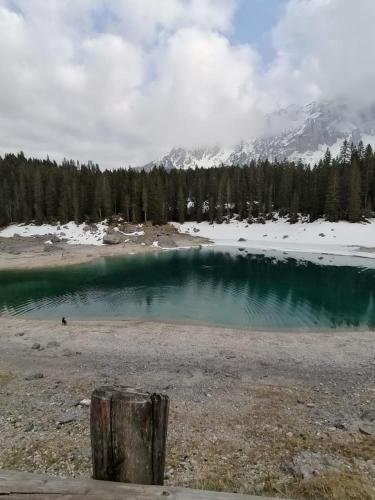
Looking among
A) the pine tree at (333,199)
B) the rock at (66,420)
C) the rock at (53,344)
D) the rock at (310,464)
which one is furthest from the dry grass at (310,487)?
the pine tree at (333,199)

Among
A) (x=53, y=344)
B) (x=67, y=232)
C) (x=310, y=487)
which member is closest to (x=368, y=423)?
(x=310, y=487)

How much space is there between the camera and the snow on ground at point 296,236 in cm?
7200

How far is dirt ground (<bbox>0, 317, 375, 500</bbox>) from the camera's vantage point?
26.4 feet

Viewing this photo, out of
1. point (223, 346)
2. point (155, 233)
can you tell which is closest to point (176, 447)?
point (223, 346)

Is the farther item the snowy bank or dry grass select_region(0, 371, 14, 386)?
the snowy bank

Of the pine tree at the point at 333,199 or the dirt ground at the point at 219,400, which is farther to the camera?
the pine tree at the point at 333,199

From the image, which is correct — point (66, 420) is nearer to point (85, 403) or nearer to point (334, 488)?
point (85, 403)

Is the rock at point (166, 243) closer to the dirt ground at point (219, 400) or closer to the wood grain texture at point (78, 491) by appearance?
the dirt ground at point (219, 400)

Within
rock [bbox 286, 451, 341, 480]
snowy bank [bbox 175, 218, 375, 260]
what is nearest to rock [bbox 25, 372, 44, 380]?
rock [bbox 286, 451, 341, 480]

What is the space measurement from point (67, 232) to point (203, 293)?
6080 centimetres

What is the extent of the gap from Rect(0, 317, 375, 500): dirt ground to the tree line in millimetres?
75879

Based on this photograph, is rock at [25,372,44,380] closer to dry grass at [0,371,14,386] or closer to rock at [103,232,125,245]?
dry grass at [0,371,14,386]

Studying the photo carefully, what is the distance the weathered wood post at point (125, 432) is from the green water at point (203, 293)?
2474cm

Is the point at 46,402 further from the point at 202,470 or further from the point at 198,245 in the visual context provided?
the point at 198,245
